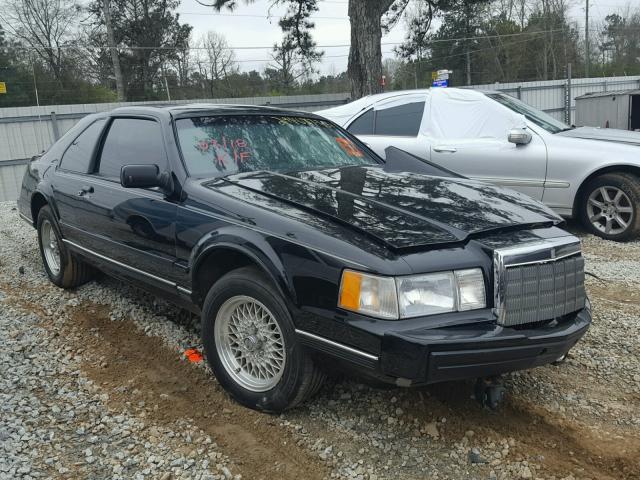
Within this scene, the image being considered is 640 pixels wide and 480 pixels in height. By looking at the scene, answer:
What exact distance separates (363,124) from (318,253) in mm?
5420

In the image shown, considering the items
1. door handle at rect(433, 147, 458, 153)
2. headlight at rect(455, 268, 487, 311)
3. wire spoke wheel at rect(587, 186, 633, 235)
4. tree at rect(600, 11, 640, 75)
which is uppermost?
tree at rect(600, 11, 640, 75)

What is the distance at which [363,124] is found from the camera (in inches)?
307

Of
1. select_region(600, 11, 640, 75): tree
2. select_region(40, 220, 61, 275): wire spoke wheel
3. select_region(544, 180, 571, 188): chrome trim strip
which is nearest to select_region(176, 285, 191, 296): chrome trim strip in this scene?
select_region(40, 220, 61, 275): wire spoke wheel

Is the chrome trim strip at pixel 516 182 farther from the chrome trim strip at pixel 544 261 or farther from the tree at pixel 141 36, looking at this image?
the tree at pixel 141 36

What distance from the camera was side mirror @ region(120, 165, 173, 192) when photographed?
341cm

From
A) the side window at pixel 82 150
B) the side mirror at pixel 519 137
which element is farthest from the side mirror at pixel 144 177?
the side mirror at pixel 519 137

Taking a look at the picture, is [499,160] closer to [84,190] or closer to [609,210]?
[609,210]

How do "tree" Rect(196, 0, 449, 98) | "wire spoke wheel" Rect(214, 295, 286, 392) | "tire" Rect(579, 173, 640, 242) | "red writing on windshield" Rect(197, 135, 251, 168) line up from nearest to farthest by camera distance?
"wire spoke wheel" Rect(214, 295, 286, 392) < "red writing on windshield" Rect(197, 135, 251, 168) < "tire" Rect(579, 173, 640, 242) < "tree" Rect(196, 0, 449, 98)

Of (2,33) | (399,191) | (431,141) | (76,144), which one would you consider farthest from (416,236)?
(2,33)

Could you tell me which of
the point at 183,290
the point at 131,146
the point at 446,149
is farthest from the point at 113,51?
the point at 183,290

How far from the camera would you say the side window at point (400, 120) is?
24.6 feet

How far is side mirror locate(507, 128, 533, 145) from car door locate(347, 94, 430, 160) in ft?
3.52

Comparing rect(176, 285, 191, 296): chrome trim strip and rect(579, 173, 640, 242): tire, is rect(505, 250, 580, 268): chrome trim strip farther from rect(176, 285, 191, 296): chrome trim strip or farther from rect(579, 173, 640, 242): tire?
rect(579, 173, 640, 242): tire

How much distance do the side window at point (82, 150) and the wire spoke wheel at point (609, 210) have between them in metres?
5.12
